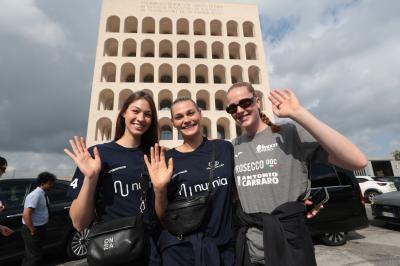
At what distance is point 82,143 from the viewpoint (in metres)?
2.02

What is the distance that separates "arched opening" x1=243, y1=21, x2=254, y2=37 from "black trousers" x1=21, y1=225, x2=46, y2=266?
101ft

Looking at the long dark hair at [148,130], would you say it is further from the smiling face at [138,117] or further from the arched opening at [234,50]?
the arched opening at [234,50]

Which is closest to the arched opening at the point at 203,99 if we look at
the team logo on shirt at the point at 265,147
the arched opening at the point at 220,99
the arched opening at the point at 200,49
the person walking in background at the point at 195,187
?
the arched opening at the point at 220,99

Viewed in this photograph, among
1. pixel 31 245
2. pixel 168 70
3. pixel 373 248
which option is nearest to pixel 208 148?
pixel 31 245

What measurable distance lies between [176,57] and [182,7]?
6.80m

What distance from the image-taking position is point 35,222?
391 centimetres

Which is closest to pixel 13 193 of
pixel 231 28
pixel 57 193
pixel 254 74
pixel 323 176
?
pixel 57 193

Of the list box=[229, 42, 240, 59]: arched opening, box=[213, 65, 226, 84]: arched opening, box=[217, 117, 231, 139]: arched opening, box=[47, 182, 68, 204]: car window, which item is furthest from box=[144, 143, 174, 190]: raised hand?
box=[229, 42, 240, 59]: arched opening

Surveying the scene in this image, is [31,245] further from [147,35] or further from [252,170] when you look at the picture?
[147,35]

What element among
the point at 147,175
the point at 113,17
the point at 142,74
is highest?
the point at 113,17

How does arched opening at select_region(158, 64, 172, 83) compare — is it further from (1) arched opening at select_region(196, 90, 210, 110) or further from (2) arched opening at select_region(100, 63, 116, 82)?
(2) arched opening at select_region(100, 63, 116, 82)

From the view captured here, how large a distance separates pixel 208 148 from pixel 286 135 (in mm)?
647

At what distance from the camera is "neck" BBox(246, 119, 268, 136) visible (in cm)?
211

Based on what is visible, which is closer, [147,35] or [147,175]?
[147,175]
